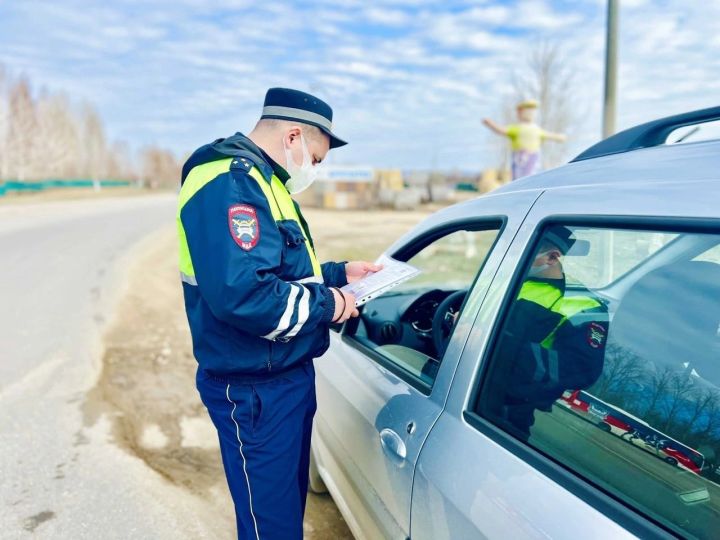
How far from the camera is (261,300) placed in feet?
5.43

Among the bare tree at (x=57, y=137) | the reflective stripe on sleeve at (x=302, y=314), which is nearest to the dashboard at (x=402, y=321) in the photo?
the reflective stripe on sleeve at (x=302, y=314)

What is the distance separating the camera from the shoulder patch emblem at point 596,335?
144cm

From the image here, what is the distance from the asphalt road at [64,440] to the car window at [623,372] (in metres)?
2.02

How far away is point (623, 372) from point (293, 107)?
4.43ft

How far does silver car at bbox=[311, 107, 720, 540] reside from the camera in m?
1.17

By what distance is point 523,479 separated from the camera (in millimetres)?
1283

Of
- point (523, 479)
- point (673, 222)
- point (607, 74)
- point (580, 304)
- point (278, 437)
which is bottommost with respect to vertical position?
point (278, 437)

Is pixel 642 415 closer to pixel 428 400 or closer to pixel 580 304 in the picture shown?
pixel 580 304

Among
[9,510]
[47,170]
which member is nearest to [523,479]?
[9,510]

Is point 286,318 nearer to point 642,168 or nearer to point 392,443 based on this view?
point 392,443

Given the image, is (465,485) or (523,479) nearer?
(523,479)

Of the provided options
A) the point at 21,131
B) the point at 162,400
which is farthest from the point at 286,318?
the point at 21,131

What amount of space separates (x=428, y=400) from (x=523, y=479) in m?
0.45

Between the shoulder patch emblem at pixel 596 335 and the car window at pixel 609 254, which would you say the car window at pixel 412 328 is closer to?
the car window at pixel 609 254
